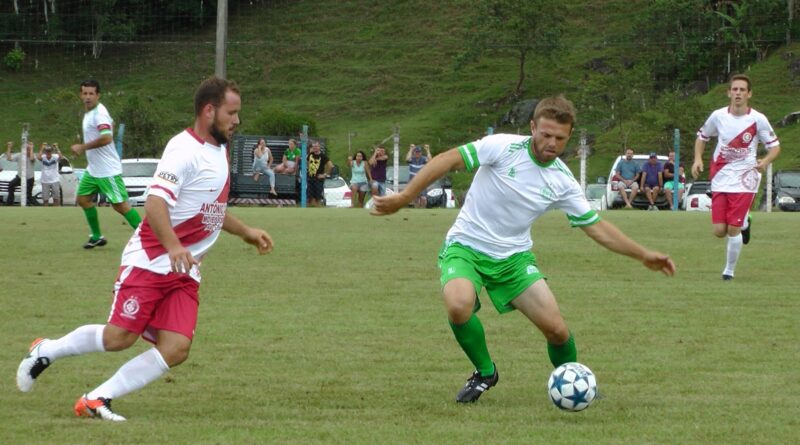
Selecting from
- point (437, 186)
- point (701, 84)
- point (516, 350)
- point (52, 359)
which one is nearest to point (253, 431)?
point (52, 359)

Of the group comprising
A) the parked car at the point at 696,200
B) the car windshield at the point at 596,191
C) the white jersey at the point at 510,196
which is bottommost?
the car windshield at the point at 596,191

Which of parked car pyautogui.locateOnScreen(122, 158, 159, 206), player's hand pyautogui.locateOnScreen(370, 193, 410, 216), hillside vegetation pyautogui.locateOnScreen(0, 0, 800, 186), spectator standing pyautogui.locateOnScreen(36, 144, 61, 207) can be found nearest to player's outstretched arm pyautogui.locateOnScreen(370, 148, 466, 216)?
player's hand pyautogui.locateOnScreen(370, 193, 410, 216)

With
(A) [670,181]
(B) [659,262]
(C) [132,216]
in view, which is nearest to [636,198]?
(A) [670,181]

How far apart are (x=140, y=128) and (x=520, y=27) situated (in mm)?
22290

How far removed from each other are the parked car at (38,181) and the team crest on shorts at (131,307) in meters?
26.8

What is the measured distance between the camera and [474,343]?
707 cm

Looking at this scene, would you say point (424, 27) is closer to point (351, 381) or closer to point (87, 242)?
point (87, 242)

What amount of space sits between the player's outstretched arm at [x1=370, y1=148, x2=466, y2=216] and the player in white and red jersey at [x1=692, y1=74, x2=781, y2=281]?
7330 millimetres

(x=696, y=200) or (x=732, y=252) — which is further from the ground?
(x=732, y=252)

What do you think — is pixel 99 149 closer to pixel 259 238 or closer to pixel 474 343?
pixel 259 238

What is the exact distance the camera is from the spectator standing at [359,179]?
29.4 m

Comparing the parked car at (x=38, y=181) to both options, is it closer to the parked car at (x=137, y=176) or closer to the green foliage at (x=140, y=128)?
the parked car at (x=137, y=176)

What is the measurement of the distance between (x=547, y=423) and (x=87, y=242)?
36.0 ft

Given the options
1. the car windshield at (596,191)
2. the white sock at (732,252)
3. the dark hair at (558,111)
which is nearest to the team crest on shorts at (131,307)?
the dark hair at (558,111)
